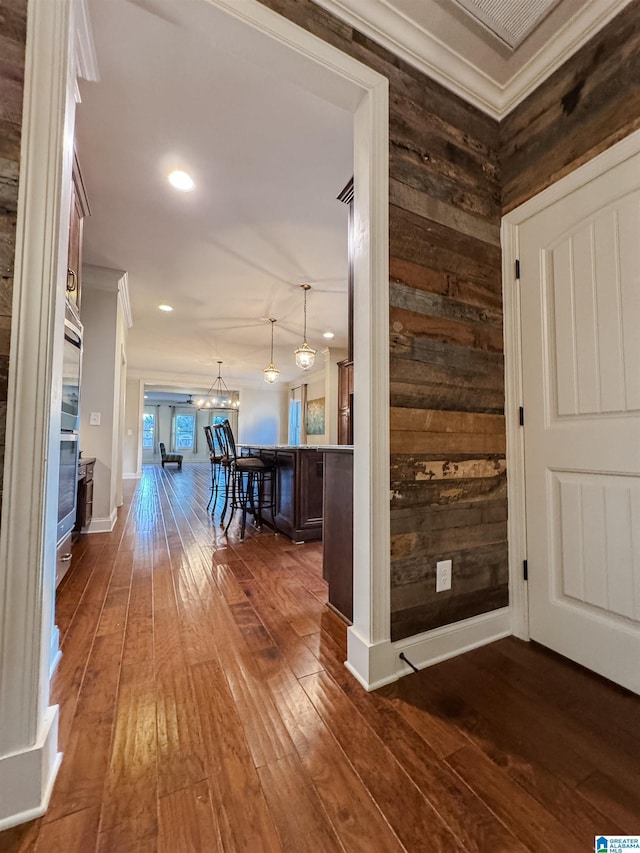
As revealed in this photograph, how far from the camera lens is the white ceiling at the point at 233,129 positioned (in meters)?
1.42

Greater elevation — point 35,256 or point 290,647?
point 35,256

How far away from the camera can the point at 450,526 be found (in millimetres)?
1537

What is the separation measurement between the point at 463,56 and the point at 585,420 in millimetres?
1716

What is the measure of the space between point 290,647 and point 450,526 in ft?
2.97

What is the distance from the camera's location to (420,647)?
57.0 inches

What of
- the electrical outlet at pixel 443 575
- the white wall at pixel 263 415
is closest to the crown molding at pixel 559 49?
the electrical outlet at pixel 443 575

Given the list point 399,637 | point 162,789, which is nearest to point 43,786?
point 162,789

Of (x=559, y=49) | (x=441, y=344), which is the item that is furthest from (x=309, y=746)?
(x=559, y=49)

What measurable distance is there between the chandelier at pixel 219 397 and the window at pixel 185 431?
3.38 m

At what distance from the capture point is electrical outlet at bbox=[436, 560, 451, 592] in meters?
1.50

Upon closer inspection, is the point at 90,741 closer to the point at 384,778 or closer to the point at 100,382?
the point at 384,778

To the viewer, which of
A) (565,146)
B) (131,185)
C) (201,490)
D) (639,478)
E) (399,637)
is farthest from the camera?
(201,490)

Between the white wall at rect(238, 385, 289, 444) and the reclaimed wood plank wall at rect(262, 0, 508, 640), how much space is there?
8.99 meters

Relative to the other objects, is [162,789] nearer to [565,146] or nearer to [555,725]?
[555,725]
